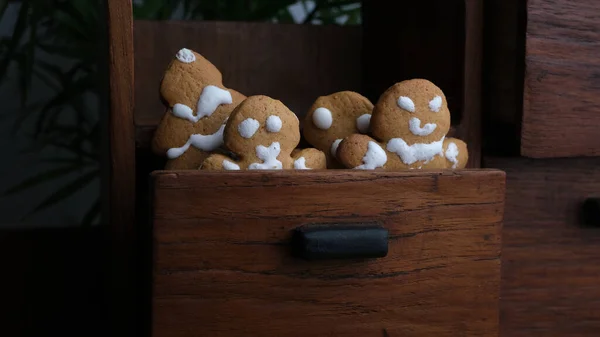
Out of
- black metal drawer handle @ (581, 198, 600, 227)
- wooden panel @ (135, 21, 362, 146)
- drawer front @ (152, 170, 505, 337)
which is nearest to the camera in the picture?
drawer front @ (152, 170, 505, 337)

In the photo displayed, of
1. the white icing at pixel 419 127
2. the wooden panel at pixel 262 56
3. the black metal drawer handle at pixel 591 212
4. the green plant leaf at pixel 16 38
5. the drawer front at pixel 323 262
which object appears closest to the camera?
the drawer front at pixel 323 262

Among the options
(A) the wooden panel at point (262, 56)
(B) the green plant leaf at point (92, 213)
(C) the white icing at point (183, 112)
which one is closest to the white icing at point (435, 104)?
(C) the white icing at point (183, 112)

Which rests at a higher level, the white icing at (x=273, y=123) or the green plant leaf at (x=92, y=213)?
the white icing at (x=273, y=123)

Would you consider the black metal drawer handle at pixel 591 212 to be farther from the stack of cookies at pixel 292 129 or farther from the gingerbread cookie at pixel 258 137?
the gingerbread cookie at pixel 258 137

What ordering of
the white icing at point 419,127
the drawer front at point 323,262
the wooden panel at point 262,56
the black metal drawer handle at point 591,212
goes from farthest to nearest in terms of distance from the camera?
the wooden panel at point 262,56
the black metal drawer handle at point 591,212
the white icing at point 419,127
the drawer front at point 323,262

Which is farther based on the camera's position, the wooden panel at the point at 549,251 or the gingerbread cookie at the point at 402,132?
the wooden panel at the point at 549,251

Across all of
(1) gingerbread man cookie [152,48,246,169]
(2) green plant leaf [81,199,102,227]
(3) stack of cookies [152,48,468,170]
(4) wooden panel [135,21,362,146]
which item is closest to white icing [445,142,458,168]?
(3) stack of cookies [152,48,468,170]

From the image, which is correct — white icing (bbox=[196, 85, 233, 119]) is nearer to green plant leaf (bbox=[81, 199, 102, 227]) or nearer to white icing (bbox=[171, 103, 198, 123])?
white icing (bbox=[171, 103, 198, 123])
